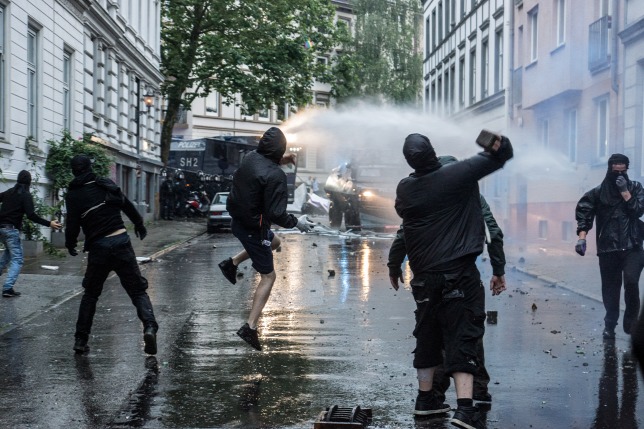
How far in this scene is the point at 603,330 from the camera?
963 centimetres

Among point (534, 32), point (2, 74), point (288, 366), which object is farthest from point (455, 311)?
point (534, 32)

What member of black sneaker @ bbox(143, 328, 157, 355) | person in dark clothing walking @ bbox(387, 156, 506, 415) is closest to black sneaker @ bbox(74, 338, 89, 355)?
black sneaker @ bbox(143, 328, 157, 355)

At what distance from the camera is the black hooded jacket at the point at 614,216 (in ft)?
29.1

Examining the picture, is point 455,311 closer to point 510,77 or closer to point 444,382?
point 444,382

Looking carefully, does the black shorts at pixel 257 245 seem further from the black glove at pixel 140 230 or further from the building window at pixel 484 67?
the building window at pixel 484 67

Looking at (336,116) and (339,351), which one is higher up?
(336,116)

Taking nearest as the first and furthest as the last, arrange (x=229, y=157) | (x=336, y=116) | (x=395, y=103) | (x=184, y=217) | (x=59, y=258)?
(x=59, y=258) < (x=336, y=116) < (x=184, y=217) < (x=229, y=157) < (x=395, y=103)

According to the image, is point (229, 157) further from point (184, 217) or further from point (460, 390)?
point (460, 390)

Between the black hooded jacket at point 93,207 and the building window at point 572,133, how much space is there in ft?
52.6

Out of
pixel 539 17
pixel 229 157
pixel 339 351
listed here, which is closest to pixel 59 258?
pixel 339 351

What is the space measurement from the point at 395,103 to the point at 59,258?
4628cm

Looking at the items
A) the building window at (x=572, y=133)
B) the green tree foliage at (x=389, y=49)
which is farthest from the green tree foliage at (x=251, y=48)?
the green tree foliage at (x=389, y=49)

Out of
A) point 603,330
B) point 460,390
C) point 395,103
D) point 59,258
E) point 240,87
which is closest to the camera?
point 460,390

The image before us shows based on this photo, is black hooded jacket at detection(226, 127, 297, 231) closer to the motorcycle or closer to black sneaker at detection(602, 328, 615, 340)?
black sneaker at detection(602, 328, 615, 340)
